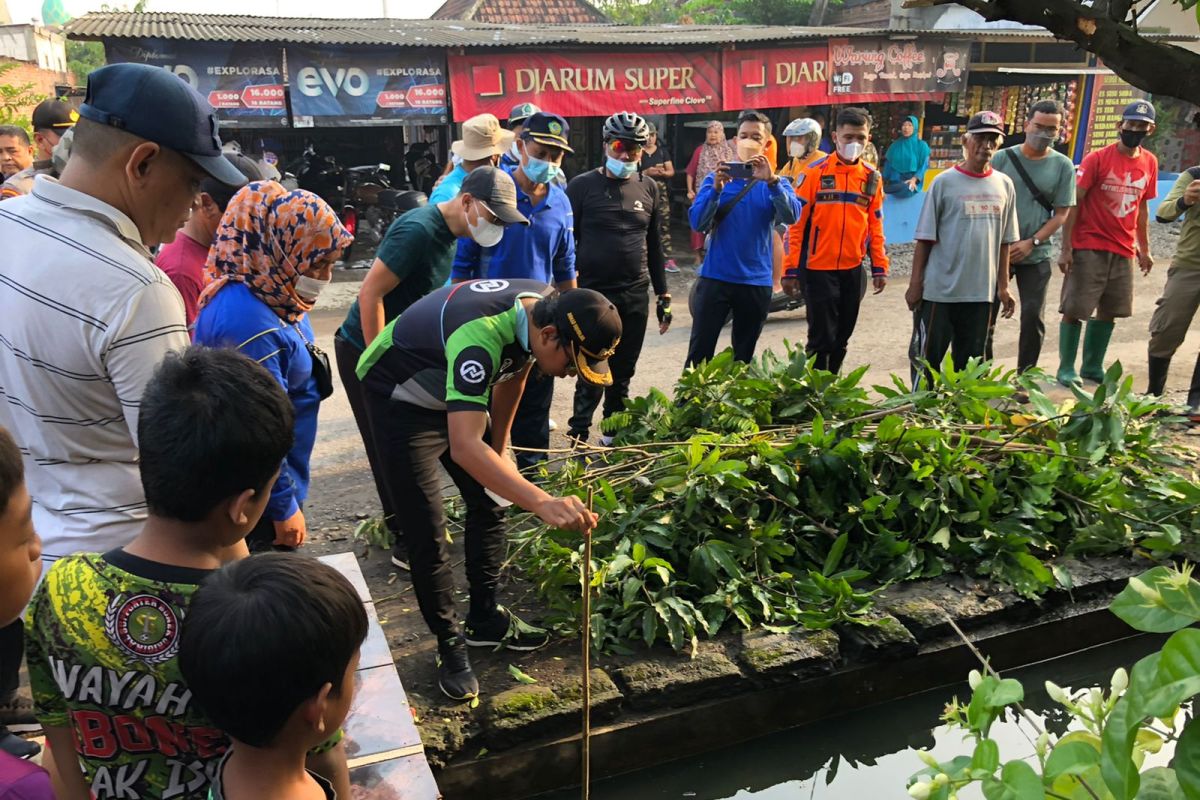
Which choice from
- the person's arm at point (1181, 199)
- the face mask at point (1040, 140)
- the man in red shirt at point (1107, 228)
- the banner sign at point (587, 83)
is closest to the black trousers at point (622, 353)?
the face mask at point (1040, 140)

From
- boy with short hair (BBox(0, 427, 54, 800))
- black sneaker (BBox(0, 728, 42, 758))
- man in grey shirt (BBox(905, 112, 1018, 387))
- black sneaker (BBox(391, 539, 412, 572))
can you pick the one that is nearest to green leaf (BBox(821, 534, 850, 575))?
black sneaker (BBox(391, 539, 412, 572))

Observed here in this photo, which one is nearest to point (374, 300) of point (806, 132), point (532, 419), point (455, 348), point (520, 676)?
point (455, 348)

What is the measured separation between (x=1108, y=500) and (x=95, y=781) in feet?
13.2

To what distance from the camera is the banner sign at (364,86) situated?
35.8 feet

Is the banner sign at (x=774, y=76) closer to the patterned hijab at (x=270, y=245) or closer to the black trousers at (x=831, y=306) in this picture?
the black trousers at (x=831, y=306)

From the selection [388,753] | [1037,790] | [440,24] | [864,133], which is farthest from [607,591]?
[440,24]

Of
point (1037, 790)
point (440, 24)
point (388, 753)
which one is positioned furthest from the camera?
point (440, 24)

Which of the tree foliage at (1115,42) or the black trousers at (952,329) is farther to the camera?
the black trousers at (952,329)

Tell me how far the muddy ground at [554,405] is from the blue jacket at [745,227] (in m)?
1.02

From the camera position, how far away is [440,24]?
14062 mm

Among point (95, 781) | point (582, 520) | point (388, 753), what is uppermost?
point (95, 781)

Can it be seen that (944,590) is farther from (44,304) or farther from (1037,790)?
(44,304)

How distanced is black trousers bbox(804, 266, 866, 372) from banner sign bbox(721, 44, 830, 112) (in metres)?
7.43

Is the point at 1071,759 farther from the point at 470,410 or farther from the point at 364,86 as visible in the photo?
the point at 364,86
